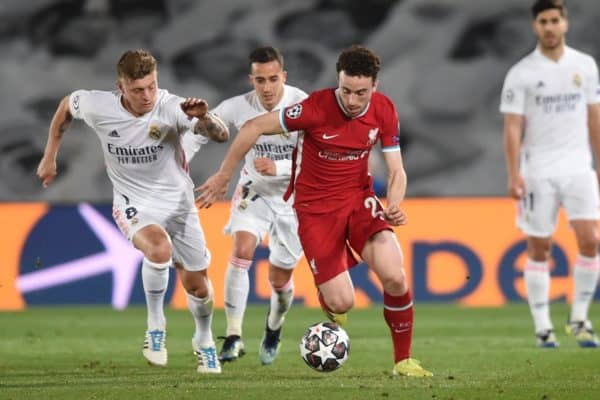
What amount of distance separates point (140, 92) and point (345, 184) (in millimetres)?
1261

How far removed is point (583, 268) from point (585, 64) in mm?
1348

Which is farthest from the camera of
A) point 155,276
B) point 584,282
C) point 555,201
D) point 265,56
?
point 584,282

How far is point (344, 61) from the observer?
286 inches

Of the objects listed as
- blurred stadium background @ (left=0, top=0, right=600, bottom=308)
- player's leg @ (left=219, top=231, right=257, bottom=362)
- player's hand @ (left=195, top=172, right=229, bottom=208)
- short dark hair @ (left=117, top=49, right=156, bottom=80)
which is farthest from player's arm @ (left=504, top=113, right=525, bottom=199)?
blurred stadium background @ (left=0, top=0, right=600, bottom=308)

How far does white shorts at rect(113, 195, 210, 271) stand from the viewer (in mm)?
8211

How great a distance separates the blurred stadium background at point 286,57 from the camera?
15508 millimetres

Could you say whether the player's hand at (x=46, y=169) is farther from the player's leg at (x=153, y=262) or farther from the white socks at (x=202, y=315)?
the white socks at (x=202, y=315)

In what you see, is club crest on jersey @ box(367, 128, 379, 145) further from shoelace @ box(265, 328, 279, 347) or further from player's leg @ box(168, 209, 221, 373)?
shoelace @ box(265, 328, 279, 347)

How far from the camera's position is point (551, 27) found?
9.13 metres

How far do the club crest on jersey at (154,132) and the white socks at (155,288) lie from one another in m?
0.70

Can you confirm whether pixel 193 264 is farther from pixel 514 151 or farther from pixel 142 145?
pixel 514 151

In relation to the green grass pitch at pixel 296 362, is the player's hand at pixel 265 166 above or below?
above

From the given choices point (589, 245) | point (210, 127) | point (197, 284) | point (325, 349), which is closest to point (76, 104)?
point (210, 127)

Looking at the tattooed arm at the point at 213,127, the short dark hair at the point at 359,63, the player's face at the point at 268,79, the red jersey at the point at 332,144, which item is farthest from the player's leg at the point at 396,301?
the player's face at the point at 268,79
